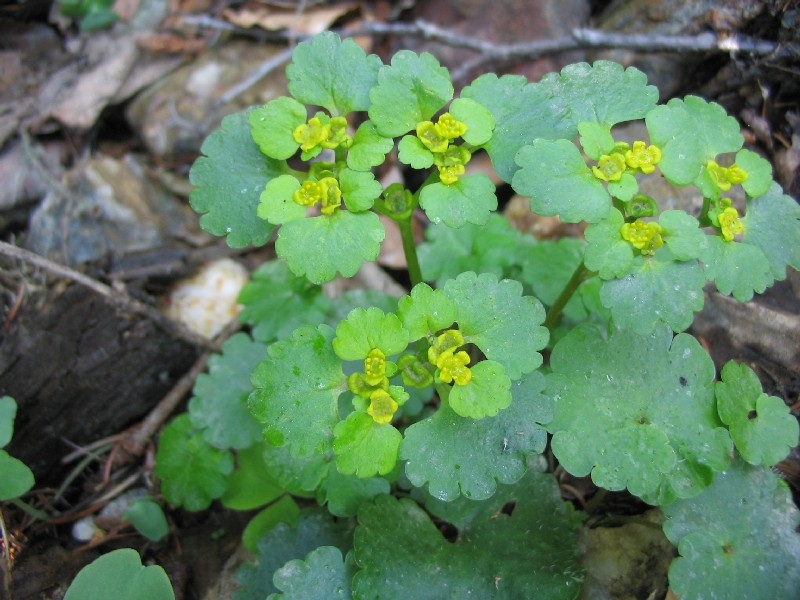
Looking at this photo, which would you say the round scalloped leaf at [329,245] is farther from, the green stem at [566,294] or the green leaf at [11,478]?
the green leaf at [11,478]

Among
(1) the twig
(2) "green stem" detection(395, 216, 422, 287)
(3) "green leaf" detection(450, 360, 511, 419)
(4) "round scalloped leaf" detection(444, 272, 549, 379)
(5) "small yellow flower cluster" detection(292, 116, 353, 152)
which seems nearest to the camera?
(3) "green leaf" detection(450, 360, 511, 419)

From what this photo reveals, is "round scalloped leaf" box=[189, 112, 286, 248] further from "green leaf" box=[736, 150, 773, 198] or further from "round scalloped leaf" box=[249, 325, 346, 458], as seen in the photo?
"green leaf" box=[736, 150, 773, 198]

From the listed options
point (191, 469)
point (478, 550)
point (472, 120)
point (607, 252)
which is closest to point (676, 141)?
point (607, 252)

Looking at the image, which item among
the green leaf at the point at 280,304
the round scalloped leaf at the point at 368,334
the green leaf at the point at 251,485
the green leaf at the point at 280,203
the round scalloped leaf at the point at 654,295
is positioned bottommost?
the green leaf at the point at 251,485

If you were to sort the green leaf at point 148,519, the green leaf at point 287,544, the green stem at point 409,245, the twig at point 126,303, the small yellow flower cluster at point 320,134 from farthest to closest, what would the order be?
the twig at point 126,303 < the green leaf at point 148,519 < the green leaf at point 287,544 < the green stem at point 409,245 < the small yellow flower cluster at point 320,134

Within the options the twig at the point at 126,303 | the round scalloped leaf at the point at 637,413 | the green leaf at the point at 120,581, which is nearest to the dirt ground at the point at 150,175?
the twig at the point at 126,303

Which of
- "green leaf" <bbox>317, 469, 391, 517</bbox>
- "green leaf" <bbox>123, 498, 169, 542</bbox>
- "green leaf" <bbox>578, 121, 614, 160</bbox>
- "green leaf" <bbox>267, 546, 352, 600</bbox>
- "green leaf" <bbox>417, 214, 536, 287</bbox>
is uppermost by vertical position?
"green leaf" <bbox>578, 121, 614, 160</bbox>

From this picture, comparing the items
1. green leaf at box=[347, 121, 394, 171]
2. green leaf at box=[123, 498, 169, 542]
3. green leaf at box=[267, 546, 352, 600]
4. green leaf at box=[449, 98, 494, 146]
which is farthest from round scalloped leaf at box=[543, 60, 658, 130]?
green leaf at box=[123, 498, 169, 542]
